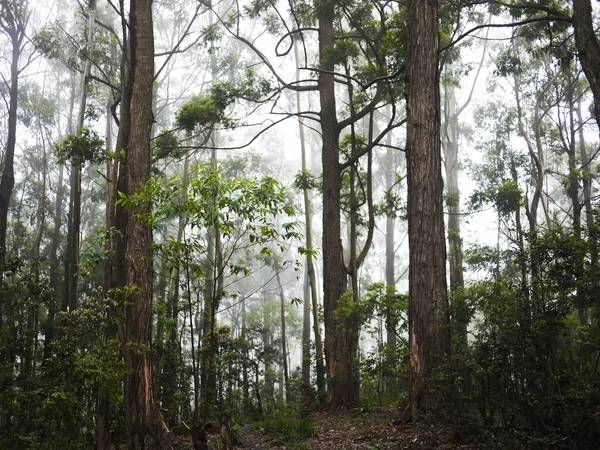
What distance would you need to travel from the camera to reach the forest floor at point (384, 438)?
4867 millimetres

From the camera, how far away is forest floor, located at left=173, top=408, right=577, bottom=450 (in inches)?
192

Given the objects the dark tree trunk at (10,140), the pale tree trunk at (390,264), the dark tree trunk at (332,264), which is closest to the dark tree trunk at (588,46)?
the dark tree trunk at (332,264)

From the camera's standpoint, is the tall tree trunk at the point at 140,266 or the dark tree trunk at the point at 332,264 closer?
the tall tree trunk at the point at 140,266

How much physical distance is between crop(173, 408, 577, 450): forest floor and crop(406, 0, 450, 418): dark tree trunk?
387 mm

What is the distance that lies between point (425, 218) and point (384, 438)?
98.0 inches

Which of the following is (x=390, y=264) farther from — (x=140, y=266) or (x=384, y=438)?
(x=384, y=438)

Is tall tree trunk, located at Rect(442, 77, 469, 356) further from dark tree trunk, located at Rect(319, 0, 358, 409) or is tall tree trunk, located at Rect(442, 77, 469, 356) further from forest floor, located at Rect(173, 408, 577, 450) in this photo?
dark tree trunk, located at Rect(319, 0, 358, 409)

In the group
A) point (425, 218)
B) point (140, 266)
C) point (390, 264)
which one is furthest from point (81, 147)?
point (390, 264)

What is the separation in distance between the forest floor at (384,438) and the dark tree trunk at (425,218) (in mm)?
387

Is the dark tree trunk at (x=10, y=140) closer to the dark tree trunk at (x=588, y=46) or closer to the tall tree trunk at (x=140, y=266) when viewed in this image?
the tall tree trunk at (x=140, y=266)

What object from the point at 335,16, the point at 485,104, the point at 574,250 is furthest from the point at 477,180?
the point at 574,250

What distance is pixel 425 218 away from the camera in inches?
262

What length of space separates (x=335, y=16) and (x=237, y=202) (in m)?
7.14

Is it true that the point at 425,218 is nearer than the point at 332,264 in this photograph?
Yes
